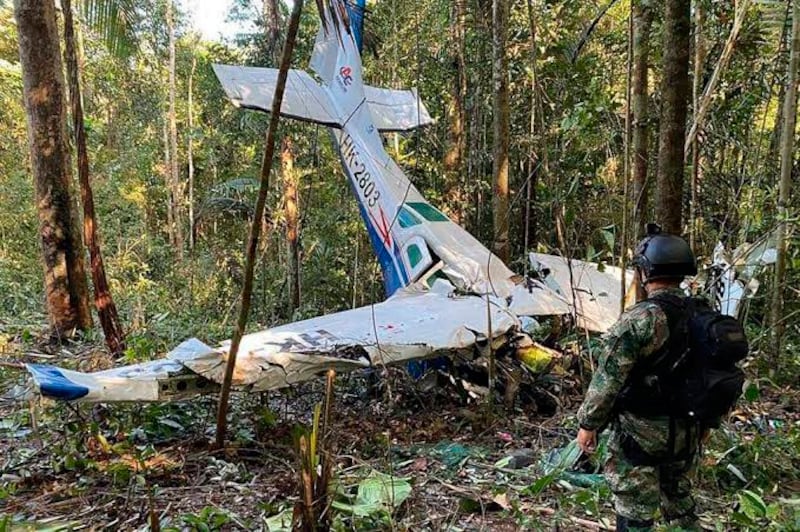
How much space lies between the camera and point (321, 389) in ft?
19.7

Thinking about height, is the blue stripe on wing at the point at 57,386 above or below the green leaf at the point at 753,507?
above

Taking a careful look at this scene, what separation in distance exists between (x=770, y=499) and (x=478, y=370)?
264cm

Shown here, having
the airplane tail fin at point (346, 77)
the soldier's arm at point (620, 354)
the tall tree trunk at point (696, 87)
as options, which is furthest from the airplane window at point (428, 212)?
the soldier's arm at point (620, 354)

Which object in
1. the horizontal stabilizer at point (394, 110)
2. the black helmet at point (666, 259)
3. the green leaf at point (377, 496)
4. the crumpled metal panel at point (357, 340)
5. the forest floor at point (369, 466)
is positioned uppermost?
the horizontal stabilizer at point (394, 110)

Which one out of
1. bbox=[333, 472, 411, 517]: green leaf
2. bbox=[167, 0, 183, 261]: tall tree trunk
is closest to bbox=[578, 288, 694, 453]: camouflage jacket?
bbox=[333, 472, 411, 517]: green leaf

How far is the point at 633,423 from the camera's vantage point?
8.50ft

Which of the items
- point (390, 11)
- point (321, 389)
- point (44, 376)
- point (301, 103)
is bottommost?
point (321, 389)

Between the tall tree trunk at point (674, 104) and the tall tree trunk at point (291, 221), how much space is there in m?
8.29

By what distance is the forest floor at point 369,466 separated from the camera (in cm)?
312

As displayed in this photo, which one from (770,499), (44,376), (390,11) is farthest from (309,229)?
(770,499)

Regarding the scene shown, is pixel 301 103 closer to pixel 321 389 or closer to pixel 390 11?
pixel 321 389

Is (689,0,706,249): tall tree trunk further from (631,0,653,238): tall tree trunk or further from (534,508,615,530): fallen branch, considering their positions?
(534,508,615,530): fallen branch

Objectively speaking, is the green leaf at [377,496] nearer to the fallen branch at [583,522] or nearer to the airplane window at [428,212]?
the fallen branch at [583,522]

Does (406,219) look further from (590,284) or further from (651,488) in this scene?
(651,488)
